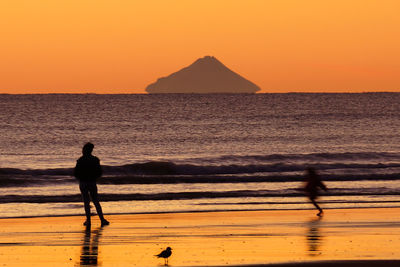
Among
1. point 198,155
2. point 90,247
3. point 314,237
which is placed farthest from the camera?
point 198,155

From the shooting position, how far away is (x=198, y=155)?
5969 cm

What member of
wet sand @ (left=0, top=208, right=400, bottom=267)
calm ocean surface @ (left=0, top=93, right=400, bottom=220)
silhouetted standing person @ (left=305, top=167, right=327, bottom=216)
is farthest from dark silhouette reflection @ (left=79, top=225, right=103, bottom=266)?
silhouetted standing person @ (left=305, top=167, right=327, bottom=216)

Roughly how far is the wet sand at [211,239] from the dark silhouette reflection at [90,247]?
1 centimetres

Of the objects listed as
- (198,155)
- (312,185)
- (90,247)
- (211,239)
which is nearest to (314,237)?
(211,239)

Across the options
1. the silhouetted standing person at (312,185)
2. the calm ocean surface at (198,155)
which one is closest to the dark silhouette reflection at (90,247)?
the calm ocean surface at (198,155)

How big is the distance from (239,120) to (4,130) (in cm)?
3059

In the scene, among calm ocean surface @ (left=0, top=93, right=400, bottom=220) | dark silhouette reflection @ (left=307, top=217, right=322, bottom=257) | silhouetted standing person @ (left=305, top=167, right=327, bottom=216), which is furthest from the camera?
calm ocean surface @ (left=0, top=93, right=400, bottom=220)

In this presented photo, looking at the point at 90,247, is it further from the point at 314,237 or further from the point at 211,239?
the point at 314,237

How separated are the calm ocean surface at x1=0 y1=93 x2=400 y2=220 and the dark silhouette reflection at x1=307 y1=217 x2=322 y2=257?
4.71 meters

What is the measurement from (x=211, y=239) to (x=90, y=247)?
7.35 ft

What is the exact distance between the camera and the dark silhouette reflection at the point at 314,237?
15.3m

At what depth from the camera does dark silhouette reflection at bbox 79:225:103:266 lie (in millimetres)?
14516

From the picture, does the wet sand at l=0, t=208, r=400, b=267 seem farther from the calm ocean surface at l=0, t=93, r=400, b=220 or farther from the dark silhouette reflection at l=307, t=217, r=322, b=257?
the calm ocean surface at l=0, t=93, r=400, b=220

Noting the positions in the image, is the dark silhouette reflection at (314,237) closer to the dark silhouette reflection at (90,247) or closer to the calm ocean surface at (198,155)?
the dark silhouette reflection at (90,247)
